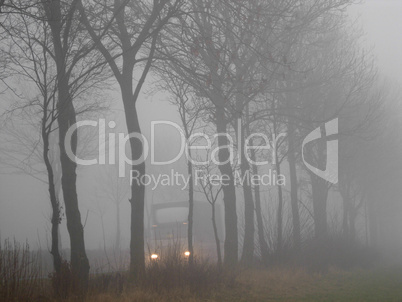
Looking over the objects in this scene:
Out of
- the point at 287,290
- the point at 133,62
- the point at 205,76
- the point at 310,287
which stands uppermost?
the point at 133,62

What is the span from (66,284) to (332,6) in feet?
36.4

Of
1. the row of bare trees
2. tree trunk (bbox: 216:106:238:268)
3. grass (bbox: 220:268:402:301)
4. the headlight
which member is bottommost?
grass (bbox: 220:268:402:301)

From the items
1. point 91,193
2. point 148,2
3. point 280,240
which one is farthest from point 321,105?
point 91,193

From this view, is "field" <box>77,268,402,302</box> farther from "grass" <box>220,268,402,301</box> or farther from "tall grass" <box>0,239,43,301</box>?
"tall grass" <box>0,239,43,301</box>

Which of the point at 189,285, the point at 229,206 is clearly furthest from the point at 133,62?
the point at 189,285

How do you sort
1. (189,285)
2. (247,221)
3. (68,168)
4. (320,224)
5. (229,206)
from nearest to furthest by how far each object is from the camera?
(189,285), (68,168), (229,206), (247,221), (320,224)

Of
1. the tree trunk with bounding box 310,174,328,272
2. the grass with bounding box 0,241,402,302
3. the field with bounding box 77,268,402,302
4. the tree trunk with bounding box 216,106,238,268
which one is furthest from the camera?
the tree trunk with bounding box 310,174,328,272

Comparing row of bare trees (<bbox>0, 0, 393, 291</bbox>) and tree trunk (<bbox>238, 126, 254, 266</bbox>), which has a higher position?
row of bare trees (<bbox>0, 0, 393, 291</bbox>)

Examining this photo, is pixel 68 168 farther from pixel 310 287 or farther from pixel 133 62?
pixel 310 287

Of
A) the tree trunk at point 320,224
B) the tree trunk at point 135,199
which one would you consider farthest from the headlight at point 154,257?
the tree trunk at point 320,224

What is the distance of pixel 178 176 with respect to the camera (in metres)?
40.8

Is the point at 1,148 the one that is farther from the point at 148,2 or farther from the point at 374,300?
the point at 374,300

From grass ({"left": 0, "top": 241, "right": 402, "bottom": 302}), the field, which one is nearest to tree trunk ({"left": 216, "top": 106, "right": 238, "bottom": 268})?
grass ({"left": 0, "top": 241, "right": 402, "bottom": 302})

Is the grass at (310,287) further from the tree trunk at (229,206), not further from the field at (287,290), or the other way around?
the tree trunk at (229,206)
